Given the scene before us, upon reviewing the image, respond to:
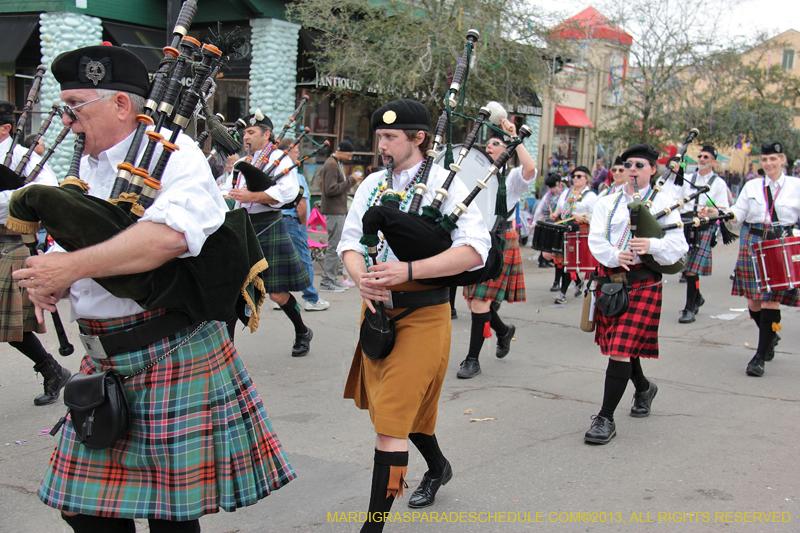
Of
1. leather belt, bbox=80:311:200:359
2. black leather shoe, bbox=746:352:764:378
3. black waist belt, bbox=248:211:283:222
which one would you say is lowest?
black leather shoe, bbox=746:352:764:378

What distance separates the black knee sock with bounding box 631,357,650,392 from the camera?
4.56 metres

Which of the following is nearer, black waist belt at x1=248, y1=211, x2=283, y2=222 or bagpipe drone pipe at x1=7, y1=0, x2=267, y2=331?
bagpipe drone pipe at x1=7, y1=0, x2=267, y2=331

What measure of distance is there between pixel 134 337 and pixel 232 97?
12.1 metres

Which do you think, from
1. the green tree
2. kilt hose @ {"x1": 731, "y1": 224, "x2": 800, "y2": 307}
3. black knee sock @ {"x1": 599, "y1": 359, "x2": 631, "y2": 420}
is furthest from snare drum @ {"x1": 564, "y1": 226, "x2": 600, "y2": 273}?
the green tree

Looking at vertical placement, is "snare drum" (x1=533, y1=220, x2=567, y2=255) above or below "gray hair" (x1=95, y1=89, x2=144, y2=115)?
below

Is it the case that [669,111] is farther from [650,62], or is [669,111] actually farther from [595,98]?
[595,98]

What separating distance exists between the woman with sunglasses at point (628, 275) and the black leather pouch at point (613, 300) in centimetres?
3

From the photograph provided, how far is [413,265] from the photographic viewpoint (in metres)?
2.75

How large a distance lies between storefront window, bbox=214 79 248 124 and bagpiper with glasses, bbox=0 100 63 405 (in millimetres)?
8839

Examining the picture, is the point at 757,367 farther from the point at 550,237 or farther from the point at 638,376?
the point at 550,237

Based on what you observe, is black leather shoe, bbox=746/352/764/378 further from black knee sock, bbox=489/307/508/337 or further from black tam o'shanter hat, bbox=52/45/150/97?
black tam o'shanter hat, bbox=52/45/150/97

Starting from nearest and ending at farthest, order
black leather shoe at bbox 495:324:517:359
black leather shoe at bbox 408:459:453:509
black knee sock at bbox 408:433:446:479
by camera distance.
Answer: black knee sock at bbox 408:433:446:479, black leather shoe at bbox 408:459:453:509, black leather shoe at bbox 495:324:517:359

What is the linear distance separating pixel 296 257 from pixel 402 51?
257 inches

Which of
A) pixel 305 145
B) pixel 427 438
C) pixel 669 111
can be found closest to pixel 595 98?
pixel 669 111
